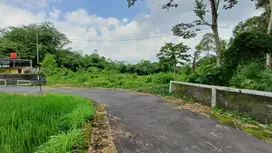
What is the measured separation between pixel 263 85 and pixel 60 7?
11264 mm

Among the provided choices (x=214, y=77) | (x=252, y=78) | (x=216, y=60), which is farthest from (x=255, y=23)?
(x=252, y=78)

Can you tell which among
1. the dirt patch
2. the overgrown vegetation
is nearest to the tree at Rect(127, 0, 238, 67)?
the overgrown vegetation

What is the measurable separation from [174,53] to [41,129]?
6693 millimetres

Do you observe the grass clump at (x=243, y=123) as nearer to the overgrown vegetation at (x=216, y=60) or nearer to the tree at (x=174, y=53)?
the overgrown vegetation at (x=216, y=60)

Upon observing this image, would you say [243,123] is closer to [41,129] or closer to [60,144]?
[60,144]

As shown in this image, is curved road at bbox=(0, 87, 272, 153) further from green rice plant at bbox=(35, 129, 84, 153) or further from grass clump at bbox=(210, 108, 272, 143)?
green rice plant at bbox=(35, 129, 84, 153)

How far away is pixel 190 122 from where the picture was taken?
3576 mm

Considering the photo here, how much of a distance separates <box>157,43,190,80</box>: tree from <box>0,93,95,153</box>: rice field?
562cm

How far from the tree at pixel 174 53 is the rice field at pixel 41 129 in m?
5.62

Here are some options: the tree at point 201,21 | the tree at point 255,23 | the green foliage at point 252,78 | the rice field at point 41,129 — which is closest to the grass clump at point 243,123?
the green foliage at point 252,78

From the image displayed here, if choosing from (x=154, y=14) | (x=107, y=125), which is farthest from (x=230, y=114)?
(x=154, y=14)

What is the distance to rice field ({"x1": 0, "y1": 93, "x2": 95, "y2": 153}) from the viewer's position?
6.80 feet

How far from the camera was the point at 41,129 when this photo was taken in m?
2.43

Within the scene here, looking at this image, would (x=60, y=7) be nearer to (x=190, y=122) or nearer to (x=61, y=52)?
(x=190, y=122)
